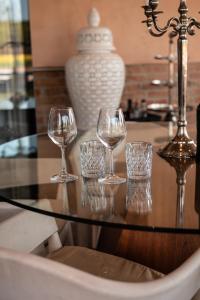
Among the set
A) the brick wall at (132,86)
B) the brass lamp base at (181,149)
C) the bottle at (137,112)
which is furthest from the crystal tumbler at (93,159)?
the brick wall at (132,86)

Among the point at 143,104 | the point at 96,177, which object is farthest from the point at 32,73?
the point at 96,177

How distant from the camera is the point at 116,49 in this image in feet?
12.4

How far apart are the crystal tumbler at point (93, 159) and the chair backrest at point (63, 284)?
0.57 meters

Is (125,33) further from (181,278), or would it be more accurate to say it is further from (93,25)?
(181,278)

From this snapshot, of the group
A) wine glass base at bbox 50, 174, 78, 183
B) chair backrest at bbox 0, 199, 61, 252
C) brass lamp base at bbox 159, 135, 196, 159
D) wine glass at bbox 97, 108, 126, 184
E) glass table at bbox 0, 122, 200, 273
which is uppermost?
wine glass at bbox 97, 108, 126, 184

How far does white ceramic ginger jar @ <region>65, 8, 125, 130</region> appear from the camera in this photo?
3.30 meters

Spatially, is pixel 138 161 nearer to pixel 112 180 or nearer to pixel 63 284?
pixel 112 180

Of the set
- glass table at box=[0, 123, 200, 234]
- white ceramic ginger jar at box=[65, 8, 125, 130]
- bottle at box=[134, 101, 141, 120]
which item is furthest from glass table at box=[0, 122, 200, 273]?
bottle at box=[134, 101, 141, 120]

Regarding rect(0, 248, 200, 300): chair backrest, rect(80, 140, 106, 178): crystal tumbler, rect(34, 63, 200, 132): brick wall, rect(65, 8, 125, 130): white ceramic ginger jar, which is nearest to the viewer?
rect(0, 248, 200, 300): chair backrest

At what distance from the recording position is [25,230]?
1.29 metres

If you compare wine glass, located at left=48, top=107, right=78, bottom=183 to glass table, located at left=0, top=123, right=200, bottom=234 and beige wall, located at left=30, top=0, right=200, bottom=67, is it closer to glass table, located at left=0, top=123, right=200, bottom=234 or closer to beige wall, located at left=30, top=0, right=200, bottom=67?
glass table, located at left=0, top=123, right=200, bottom=234

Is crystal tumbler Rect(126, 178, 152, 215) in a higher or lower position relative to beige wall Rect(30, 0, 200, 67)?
lower

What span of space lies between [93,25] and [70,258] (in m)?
2.47

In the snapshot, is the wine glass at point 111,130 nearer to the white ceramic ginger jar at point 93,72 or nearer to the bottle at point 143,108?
the white ceramic ginger jar at point 93,72
